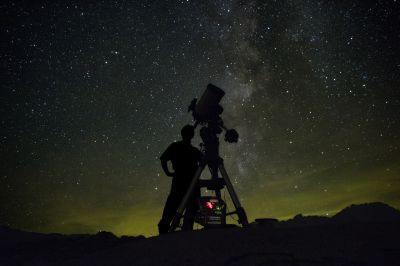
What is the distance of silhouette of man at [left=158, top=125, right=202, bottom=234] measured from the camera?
5527 mm

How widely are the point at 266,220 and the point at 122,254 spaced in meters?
2.52

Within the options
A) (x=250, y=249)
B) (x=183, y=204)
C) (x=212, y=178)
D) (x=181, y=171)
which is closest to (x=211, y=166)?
(x=212, y=178)

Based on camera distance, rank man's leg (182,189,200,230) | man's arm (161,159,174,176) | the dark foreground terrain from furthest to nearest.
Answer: man's arm (161,159,174,176) → man's leg (182,189,200,230) → the dark foreground terrain

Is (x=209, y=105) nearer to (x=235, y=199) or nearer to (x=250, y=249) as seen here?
(x=235, y=199)

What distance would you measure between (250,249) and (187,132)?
8.65ft

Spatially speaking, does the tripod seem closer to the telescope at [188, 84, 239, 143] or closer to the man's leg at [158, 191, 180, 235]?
the telescope at [188, 84, 239, 143]

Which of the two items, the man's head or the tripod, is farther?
the man's head

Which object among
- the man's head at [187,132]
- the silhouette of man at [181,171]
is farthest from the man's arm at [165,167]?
the man's head at [187,132]

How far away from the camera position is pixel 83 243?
5477 millimetres

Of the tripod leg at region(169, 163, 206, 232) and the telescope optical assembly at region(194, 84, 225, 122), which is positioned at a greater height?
the telescope optical assembly at region(194, 84, 225, 122)

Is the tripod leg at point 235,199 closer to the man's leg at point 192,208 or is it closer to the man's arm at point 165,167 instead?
the man's leg at point 192,208

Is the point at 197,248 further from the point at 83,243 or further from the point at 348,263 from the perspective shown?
the point at 83,243

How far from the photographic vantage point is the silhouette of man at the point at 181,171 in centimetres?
553

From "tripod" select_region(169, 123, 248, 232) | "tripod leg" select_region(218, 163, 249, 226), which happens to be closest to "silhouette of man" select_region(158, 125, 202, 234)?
"tripod" select_region(169, 123, 248, 232)
